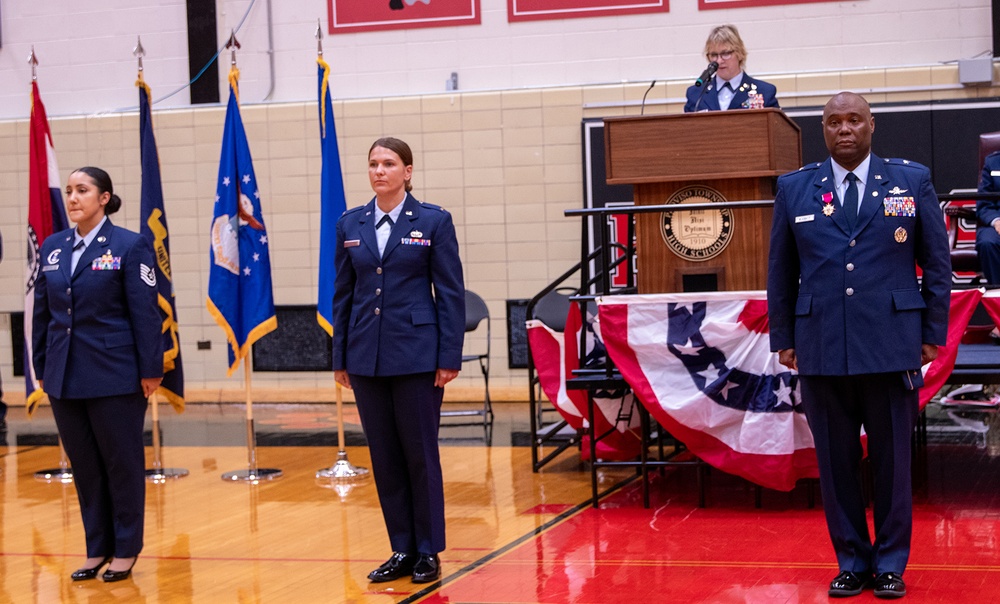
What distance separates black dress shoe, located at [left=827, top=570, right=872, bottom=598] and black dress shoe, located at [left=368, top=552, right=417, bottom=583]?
1568 mm

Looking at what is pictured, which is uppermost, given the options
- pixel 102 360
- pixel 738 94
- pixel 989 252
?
pixel 738 94

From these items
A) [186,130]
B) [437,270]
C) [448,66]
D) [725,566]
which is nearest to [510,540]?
[725,566]

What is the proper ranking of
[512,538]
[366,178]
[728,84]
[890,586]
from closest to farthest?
[890,586], [512,538], [728,84], [366,178]

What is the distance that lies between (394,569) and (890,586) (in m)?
1.80

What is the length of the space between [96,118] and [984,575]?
9.19 meters

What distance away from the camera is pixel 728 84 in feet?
20.4

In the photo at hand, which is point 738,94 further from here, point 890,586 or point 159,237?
point 159,237

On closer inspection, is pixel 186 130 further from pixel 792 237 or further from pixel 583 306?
pixel 792 237

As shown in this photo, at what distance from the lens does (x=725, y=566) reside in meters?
4.61

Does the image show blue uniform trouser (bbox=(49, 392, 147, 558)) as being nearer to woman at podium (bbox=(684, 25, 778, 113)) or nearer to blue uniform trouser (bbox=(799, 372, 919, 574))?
blue uniform trouser (bbox=(799, 372, 919, 574))

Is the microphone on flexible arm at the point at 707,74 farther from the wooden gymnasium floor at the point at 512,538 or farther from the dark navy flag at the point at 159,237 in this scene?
the dark navy flag at the point at 159,237

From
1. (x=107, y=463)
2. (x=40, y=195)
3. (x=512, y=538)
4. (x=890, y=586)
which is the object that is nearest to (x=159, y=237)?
(x=40, y=195)

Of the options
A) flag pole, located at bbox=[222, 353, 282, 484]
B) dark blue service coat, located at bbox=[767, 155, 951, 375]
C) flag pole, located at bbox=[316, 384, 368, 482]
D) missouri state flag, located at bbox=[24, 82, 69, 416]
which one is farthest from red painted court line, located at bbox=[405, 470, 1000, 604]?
missouri state flag, located at bbox=[24, 82, 69, 416]

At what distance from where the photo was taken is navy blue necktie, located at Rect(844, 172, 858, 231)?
4082 millimetres
